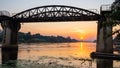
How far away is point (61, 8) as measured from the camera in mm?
83562

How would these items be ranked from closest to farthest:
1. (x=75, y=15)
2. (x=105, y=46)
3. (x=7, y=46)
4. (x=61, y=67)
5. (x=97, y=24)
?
(x=61, y=67) < (x=105, y=46) < (x=97, y=24) < (x=75, y=15) < (x=7, y=46)

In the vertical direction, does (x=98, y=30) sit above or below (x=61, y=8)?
below

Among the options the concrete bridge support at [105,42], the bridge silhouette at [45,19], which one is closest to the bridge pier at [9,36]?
the bridge silhouette at [45,19]

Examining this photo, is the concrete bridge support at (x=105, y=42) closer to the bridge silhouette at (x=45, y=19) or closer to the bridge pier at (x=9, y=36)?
the bridge silhouette at (x=45, y=19)

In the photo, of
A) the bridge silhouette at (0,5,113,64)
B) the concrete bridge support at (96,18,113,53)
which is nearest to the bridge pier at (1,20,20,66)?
the bridge silhouette at (0,5,113,64)

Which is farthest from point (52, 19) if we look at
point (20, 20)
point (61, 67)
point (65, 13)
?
point (61, 67)

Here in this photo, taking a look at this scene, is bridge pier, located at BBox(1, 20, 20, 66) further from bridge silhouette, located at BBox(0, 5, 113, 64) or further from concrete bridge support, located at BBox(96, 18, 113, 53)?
concrete bridge support, located at BBox(96, 18, 113, 53)

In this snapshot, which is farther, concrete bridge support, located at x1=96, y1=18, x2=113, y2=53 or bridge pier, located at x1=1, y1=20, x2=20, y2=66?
bridge pier, located at x1=1, y1=20, x2=20, y2=66

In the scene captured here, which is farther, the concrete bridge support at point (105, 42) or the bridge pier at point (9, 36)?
the bridge pier at point (9, 36)

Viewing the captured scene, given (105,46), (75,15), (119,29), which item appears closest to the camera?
(119,29)

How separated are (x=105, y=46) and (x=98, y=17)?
1031 cm

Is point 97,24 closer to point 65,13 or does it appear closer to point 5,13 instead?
point 65,13

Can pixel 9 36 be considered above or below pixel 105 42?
above

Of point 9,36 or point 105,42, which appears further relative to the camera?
point 9,36
